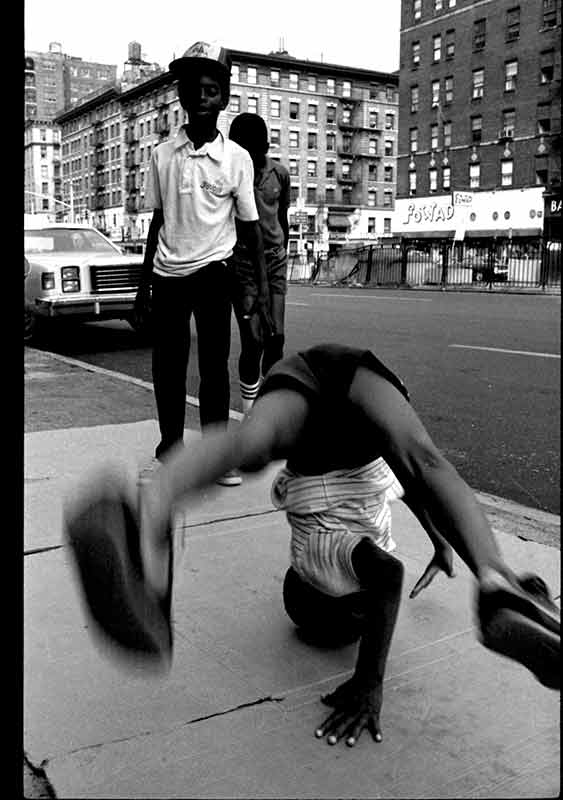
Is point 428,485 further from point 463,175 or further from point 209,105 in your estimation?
point 463,175

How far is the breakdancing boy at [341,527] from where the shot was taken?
124 centimetres

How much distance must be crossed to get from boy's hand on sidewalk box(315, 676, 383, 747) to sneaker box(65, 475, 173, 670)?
56cm

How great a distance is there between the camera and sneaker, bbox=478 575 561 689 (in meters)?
1.06

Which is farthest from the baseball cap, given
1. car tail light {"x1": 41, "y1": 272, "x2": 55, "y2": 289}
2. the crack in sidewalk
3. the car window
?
the car window

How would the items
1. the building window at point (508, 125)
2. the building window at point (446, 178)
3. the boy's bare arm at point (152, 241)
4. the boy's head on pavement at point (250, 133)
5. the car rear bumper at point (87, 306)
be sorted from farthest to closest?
the building window at point (446, 178), the building window at point (508, 125), the car rear bumper at point (87, 306), the boy's head on pavement at point (250, 133), the boy's bare arm at point (152, 241)

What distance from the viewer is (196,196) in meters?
3.50

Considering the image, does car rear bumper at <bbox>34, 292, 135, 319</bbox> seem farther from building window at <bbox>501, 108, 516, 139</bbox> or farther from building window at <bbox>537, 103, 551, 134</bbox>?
building window at <bbox>501, 108, 516, 139</bbox>

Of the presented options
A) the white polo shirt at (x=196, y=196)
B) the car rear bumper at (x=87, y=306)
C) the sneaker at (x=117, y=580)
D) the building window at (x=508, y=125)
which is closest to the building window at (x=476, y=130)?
the building window at (x=508, y=125)

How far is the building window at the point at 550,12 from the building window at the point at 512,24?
27cm

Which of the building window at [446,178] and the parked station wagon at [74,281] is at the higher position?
the building window at [446,178]

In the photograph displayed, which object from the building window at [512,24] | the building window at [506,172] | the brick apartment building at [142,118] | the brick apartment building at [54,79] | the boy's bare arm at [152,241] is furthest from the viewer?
the building window at [506,172]

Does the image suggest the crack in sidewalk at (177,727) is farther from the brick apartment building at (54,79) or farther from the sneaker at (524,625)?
the brick apartment building at (54,79)

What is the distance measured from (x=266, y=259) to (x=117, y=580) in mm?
3354
